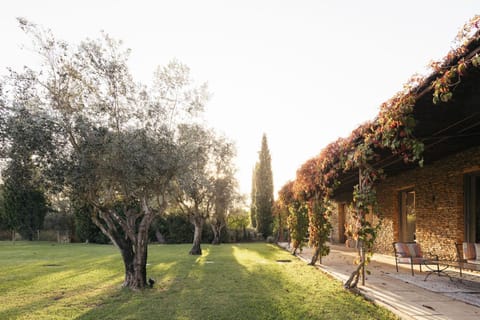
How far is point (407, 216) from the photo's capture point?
39.9 ft

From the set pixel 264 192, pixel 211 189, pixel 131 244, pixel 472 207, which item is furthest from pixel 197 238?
pixel 264 192

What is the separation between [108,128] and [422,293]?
614cm

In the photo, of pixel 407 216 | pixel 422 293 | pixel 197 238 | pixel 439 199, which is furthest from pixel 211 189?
pixel 422 293

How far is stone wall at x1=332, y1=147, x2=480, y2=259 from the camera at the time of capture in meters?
9.09

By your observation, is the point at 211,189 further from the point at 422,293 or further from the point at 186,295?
the point at 422,293

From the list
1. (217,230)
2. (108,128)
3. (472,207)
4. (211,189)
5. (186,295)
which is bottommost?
(217,230)

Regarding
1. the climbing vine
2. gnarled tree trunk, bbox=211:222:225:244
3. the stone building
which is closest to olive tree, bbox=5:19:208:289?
the climbing vine

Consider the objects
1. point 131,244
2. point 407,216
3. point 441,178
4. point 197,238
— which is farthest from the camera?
point 197,238

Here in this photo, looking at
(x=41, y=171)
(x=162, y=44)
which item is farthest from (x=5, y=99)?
(x=162, y=44)

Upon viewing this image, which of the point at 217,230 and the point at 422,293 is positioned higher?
the point at 422,293

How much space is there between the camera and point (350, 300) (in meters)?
5.97

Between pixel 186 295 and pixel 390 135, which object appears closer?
pixel 390 135

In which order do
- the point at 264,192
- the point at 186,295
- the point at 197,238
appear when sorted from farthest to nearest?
the point at 264,192 < the point at 197,238 < the point at 186,295

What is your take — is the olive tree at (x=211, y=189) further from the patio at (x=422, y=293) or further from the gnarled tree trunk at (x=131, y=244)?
the patio at (x=422, y=293)
